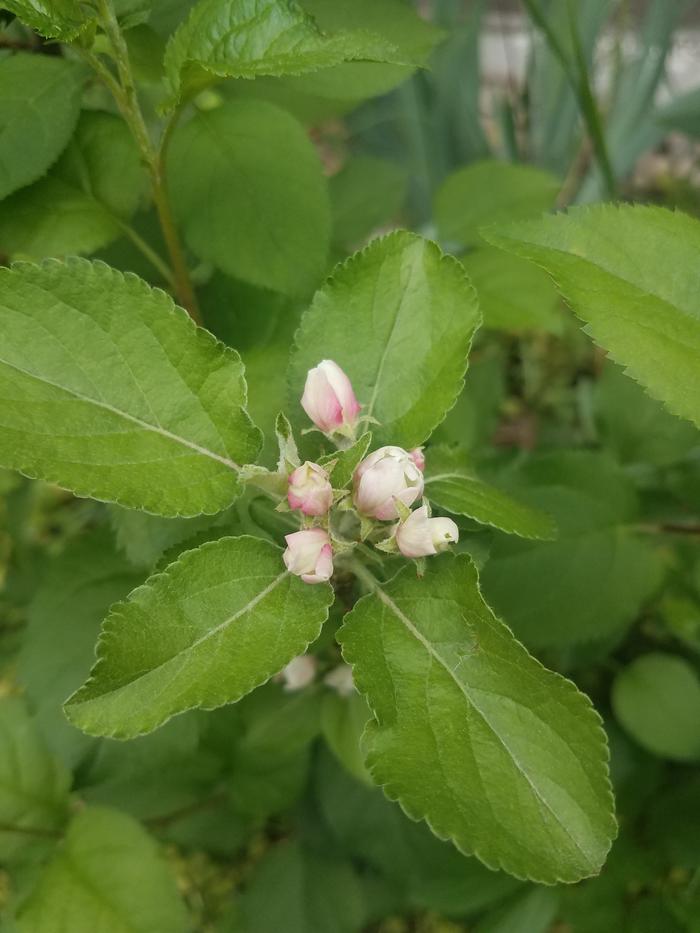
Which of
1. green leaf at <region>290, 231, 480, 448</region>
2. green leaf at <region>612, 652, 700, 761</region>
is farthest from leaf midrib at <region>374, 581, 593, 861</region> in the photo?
green leaf at <region>612, 652, 700, 761</region>

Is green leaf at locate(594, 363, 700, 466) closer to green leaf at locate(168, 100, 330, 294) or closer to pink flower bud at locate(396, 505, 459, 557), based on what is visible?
green leaf at locate(168, 100, 330, 294)

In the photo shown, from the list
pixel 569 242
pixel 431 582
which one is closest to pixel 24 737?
pixel 431 582

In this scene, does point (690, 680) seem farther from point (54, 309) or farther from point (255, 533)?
point (54, 309)

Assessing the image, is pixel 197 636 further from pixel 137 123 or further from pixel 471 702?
pixel 137 123

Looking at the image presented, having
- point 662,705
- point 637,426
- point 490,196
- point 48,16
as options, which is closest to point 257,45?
point 48,16

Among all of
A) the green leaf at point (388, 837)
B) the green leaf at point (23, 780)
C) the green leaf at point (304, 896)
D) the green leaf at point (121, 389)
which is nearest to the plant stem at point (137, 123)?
the green leaf at point (121, 389)

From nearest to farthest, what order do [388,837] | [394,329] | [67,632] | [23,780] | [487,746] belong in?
[487,746] < [394,329] < [67,632] < [23,780] < [388,837]
